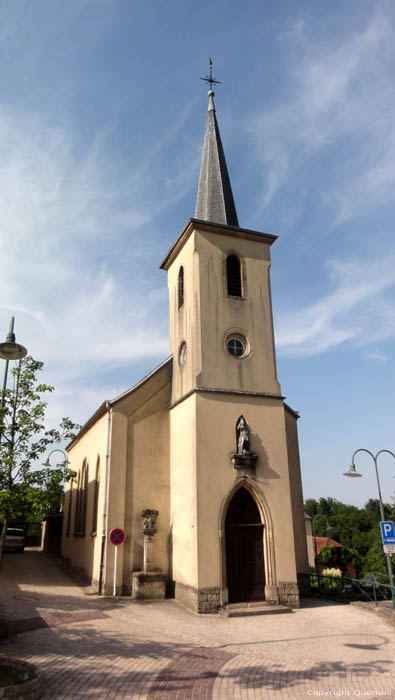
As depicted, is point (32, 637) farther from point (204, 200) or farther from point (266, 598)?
point (204, 200)

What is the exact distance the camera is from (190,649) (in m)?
10.3

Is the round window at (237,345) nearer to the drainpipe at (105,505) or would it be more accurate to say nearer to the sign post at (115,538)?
the drainpipe at (105,505)

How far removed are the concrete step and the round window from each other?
26.0ft

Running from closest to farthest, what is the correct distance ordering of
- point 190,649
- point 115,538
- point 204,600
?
1. point 190,649
2. point 204,600
3. point 115,538

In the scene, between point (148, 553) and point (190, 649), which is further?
point (148, 553)

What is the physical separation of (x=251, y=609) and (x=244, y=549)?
6.20 ft

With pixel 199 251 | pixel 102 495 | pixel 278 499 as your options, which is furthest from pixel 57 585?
pixel 199 251

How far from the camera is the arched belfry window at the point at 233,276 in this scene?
19016 millimetres

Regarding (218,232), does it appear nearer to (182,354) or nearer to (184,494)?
(182,354)

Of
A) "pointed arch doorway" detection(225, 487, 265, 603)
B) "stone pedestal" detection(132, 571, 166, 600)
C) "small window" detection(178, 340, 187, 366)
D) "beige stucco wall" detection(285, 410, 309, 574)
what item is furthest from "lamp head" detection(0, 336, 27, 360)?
"beige stucco wall" detection(285, 410, 309, 574)

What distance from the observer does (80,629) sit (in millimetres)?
11531

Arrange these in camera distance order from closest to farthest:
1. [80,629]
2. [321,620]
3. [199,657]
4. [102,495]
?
[199,657], [80,629], [321,620], [102,495]

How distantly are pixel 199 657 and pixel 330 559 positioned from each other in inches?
1012

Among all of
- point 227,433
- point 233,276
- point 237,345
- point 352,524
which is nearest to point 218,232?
point 233,276
